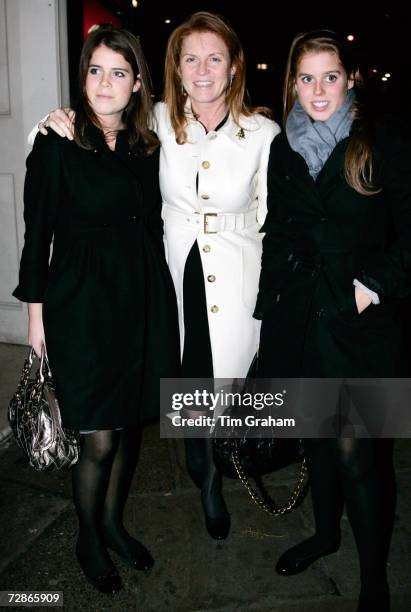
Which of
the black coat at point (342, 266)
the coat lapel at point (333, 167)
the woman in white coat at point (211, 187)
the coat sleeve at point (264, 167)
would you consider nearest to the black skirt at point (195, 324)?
the woman in white coat at point (211, 187)

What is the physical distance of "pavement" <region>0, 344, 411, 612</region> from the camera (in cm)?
206

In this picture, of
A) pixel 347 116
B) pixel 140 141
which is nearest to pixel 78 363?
pixel 140 141

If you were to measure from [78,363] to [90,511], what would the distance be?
2.06ft

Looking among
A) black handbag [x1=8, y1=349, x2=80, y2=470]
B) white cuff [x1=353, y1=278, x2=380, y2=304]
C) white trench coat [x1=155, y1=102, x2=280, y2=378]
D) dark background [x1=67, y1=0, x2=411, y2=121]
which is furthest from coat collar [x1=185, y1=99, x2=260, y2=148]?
dark background [x1=67, y1=0, x2=411, y2=121]

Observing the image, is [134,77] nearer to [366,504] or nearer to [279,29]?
[366,504]

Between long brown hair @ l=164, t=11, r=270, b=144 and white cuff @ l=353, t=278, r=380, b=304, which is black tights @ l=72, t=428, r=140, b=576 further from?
long brown hair @ l=164, t=11, r=270, b=144

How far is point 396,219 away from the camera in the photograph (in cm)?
183

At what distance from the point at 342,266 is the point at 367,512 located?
34.7 inches

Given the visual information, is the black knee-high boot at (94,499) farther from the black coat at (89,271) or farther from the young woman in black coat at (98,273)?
the black coat at (89,271)

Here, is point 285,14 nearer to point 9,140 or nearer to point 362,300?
point 9,140

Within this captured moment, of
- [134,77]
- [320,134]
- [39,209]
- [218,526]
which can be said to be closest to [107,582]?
[218,526]

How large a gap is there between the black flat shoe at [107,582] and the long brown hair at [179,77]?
71.4 inches

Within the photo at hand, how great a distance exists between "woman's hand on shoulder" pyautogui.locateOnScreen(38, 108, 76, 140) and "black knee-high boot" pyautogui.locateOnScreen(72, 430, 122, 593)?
3.82ft

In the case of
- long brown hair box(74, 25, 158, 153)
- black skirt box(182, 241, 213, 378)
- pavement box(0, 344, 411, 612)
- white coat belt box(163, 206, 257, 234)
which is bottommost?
pavement box(0, 344, 411, 612)
